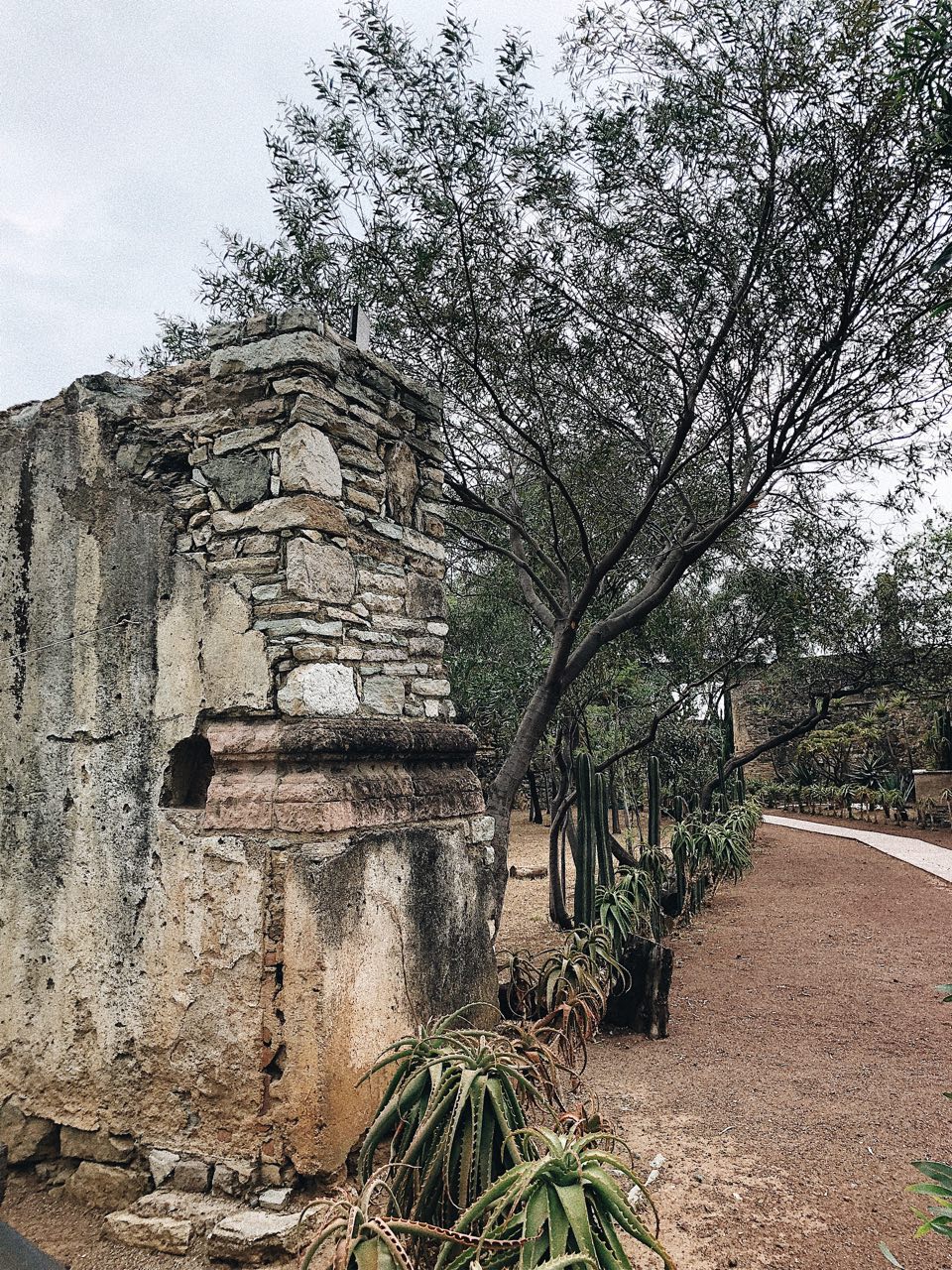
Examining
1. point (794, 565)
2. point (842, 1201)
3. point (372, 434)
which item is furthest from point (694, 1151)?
point (794, 565)

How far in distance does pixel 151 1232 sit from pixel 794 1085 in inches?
129

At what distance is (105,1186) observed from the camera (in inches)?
135

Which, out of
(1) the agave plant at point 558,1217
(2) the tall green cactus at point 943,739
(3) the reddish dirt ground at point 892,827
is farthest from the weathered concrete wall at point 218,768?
(2) the tall green cactus at point 943,739

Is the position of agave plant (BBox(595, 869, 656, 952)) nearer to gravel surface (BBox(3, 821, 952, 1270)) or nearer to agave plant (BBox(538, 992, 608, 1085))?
gravel surface (BBox(3, 821, 952, 1270))

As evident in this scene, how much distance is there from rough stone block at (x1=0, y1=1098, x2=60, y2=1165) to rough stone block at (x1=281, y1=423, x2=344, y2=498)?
281cm

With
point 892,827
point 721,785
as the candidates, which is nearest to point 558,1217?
point 721,785

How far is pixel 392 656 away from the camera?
4.07m

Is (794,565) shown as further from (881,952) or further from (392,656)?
(392,656)

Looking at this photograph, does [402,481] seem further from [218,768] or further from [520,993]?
[520,993]

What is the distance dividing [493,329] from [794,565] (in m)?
4.69

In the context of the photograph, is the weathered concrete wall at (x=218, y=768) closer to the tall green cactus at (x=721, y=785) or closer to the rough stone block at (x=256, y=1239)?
the rough stone block at (x=256, y=1239)

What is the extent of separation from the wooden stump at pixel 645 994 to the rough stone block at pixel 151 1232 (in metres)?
3.25

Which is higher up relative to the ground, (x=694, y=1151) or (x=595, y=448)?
(x=595, y=448)

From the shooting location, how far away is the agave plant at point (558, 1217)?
206cm
